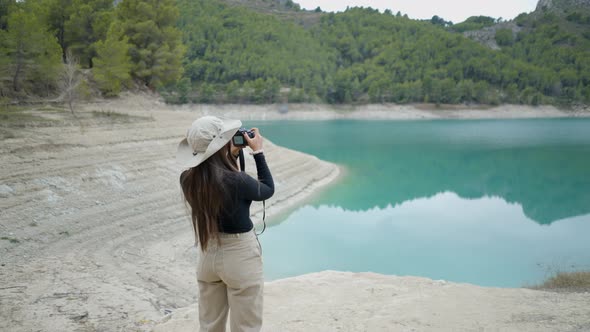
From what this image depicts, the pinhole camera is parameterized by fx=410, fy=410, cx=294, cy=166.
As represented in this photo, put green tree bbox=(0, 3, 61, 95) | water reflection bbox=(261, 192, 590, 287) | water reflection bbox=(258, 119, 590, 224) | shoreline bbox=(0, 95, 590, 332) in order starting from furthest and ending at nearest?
water reflection bbox=(258, 119, 590, 224) → green tree bbox=(0, 3, 61, 95) → water reflection bbox=(261, 192, 590, 287) → shoreline bbox=(0, 95, 590, 332)

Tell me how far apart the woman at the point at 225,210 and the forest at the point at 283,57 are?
1507cm

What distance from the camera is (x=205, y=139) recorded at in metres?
2.62

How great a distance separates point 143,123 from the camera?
14.9 metres

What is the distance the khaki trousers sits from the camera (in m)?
2.70

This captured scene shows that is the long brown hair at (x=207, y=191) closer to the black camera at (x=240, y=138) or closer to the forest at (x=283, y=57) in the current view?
the black camera at (x=240, y=138)

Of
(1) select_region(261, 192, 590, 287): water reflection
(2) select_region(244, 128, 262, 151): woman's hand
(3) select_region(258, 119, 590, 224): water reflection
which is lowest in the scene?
(1) select_region(261, 192, 590, 287): water reflection

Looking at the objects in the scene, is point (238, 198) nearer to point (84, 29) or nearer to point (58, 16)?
point (84, 29)

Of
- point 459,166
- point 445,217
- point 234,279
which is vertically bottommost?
point 445,217

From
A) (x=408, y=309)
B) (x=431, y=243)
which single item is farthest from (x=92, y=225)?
(x=431, y=243)

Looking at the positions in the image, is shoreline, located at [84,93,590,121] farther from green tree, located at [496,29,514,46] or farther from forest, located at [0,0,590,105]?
green tree, located at [496,29,514,46]

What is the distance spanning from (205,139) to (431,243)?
35.8ft

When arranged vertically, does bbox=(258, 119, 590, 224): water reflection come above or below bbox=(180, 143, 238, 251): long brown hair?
below

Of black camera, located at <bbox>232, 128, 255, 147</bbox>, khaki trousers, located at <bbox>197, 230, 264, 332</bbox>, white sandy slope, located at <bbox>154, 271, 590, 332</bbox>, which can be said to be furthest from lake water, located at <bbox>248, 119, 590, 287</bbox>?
black camera, located at <bbox>232, 128, 255, 147</bbox>

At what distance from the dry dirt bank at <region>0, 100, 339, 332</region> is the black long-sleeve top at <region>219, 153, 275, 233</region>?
2.83 m
